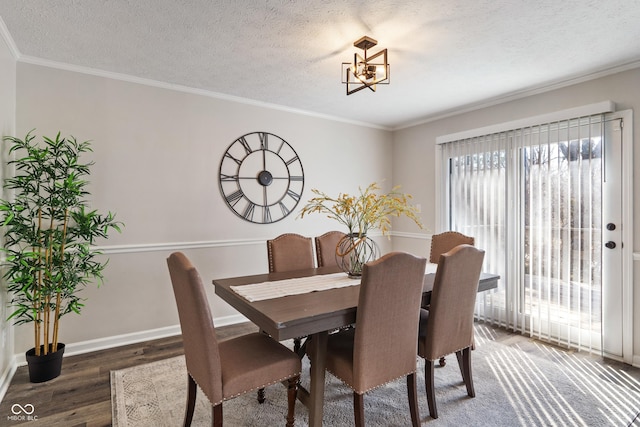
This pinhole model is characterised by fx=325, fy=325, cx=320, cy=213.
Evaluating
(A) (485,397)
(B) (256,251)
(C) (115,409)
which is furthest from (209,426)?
(B) (256,251)

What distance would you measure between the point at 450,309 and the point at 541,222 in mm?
1854

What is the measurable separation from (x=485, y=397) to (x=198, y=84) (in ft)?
11.8

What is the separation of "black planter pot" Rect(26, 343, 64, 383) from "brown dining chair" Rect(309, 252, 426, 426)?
202 cm

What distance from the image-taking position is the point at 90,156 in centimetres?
289

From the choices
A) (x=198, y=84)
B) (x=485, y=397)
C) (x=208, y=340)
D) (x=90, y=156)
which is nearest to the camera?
(x=208, y=340)

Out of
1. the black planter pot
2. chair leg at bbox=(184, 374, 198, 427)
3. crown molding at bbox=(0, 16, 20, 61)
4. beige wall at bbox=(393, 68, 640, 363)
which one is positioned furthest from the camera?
beige wall at bbox=(393, 68, 640, 363)

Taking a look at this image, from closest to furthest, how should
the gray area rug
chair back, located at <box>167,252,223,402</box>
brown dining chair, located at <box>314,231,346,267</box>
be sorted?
chair back, located at <box>167,252,223,402</box>
the gray area rug
brown dining chair, located at <box>314,231,346,267</box>

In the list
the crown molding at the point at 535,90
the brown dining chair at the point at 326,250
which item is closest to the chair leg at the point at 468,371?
the brown dining chair at the point at 326,250

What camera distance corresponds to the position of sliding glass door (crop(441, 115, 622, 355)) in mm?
2809

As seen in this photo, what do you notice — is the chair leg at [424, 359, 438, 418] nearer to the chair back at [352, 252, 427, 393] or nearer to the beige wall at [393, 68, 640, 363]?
the chair back at [352, 252, 427, 393]

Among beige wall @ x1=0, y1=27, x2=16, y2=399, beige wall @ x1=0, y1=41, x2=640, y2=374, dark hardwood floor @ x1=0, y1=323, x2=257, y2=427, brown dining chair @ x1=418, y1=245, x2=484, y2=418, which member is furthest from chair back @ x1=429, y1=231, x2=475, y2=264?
beige wall @ x1=0, y1=27, x2=16, y2=399

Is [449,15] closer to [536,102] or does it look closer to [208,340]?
[536,102]

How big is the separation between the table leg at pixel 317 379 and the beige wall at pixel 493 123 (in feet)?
8.98

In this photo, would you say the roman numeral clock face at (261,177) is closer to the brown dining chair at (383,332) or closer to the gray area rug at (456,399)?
the gray area rug at (456,399)
